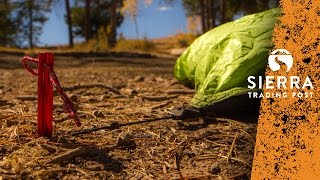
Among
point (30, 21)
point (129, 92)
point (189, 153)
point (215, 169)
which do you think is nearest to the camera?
point (215, 169)

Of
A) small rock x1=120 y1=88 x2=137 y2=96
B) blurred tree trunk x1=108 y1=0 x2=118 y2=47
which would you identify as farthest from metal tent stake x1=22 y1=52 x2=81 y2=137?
blurred tree trunk x1=108 y1=0 x2=118 y2=47

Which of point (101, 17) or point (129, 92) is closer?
point (129, 92)

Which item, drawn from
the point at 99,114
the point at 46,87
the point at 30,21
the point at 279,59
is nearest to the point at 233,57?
the point at 279,59

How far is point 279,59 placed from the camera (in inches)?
84.4

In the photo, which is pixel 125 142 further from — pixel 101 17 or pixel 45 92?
pixel 101 17

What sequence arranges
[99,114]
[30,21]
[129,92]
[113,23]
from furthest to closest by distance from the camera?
[30,21], [113,23], [129,92], [99,114]

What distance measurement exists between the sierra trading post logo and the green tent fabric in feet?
0.28

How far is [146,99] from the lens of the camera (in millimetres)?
3002

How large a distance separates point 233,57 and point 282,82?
0.40 m

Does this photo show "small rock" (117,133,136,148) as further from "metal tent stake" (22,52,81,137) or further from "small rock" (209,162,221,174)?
"small rock" (209,162,221,174)

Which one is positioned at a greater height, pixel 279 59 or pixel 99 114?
pixel 279 59

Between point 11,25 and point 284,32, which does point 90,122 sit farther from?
point 11,25

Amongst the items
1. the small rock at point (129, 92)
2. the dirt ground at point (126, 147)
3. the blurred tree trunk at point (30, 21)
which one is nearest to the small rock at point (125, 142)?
the dirt ground at point (126, 147)

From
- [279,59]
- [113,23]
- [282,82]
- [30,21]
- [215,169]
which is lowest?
[215,169]
